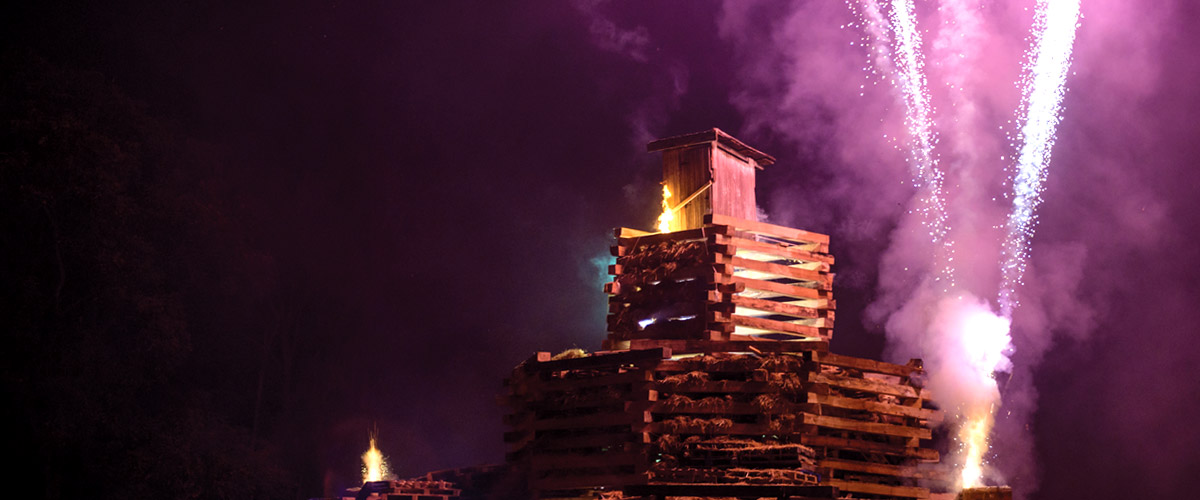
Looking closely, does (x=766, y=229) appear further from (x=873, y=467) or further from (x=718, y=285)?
(x=873, y=467)

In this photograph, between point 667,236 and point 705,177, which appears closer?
point 667,236

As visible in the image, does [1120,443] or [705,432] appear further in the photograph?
[1120,443]

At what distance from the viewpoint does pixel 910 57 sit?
2555cm

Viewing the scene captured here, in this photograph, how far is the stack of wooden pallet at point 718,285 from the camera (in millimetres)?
16656

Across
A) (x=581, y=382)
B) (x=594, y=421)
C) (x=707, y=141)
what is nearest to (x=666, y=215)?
(x=707, y=141)

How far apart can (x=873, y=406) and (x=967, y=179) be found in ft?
34.8

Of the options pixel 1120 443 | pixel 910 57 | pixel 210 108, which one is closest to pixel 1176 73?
pixel 910 57

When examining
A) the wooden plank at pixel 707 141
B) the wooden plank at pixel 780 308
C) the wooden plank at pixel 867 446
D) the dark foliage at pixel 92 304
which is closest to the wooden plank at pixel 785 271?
the wooden plank at pixel 780 308

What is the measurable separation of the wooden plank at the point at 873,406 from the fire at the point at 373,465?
20.3 meters

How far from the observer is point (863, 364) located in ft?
53.2

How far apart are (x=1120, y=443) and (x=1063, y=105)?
725 centimetres

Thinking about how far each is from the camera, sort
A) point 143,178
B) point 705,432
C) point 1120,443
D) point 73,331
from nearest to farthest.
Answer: point 705,432 < point 1120,443 < point 73,331 < point 143,178

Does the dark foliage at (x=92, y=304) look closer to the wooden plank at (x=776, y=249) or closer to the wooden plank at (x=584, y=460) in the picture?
the wooden plank at (x=584, y=460)

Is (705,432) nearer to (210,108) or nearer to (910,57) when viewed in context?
(910,57)
